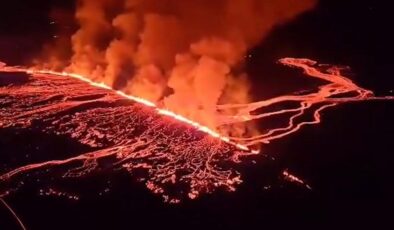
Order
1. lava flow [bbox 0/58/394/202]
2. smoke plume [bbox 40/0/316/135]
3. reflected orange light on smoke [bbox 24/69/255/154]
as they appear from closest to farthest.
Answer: lava flow [bbox 0/58/394/202] < reflected orange light on smoke [bbox 24/69/255/154] < smoke plume [bbox 40/0/316/135]

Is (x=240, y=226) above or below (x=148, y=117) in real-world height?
below

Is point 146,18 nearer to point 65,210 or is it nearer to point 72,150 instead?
point 72,150

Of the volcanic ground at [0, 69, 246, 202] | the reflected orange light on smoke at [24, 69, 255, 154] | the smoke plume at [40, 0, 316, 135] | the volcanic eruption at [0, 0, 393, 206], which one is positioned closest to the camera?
the volcanic ground at [0, 69, 246, 202]

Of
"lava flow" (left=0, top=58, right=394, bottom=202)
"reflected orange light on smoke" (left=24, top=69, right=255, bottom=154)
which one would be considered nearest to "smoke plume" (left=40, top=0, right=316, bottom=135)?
"reflected orange light on smoke" (left=24, top=69, right=255, bottom=154)

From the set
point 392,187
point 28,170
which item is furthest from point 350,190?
point 28,170

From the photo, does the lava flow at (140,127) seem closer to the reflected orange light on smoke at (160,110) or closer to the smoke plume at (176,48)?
the reflected orange light on smoke at (160,110)

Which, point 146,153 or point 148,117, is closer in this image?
point 146,153

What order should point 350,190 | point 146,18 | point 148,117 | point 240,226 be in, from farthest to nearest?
point 146,18 < point 148,117 < point 350,190 < point 240,226

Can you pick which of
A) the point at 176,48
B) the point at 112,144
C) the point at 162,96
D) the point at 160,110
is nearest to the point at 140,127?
the point at 112,144

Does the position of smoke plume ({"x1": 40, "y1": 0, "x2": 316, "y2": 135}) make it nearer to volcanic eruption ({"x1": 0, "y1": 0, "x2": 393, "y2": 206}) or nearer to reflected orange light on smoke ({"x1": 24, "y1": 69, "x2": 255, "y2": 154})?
volcanic eruption ({"x1": 0, "y1": 0, "x2": 393, "y2": 206})
